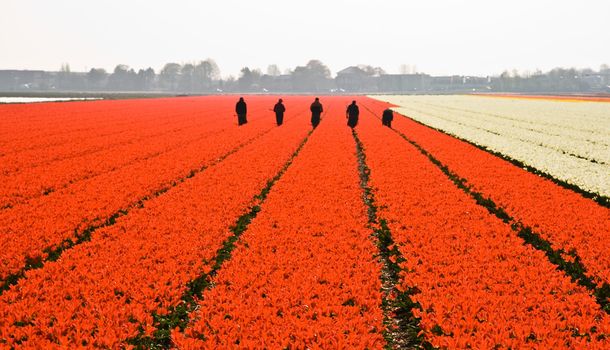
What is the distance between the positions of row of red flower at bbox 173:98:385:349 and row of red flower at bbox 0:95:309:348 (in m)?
0.61

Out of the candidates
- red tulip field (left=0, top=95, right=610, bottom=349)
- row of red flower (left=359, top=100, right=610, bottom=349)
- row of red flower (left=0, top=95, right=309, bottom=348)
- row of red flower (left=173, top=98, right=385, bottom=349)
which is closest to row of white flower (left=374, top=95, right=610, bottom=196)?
red tulip field (left=0, top=95, right=610, bottom=349)

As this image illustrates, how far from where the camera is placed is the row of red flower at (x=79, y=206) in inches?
340

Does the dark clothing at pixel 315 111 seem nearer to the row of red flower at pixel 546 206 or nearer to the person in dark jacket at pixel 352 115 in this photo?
the person in dark jacket at pixel 352 115

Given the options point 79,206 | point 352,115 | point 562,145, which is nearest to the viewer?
point 79,206

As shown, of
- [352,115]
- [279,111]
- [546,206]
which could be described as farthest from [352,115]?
[546,206]

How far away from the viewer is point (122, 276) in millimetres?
7305

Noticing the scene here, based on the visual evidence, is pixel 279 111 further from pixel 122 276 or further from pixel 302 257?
pixel 122 276

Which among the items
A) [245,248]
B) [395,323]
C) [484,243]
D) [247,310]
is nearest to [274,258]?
[245,248]

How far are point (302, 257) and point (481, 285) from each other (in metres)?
2.90

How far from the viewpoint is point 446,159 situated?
19547mm

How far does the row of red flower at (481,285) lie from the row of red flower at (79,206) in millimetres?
6324

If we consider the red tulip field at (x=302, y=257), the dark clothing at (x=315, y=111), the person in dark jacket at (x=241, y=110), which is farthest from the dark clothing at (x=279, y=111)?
the red tulip field at (x=302, y=257)

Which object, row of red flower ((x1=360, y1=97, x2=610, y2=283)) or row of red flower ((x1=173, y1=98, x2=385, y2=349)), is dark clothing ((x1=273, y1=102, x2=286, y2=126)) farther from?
row of red flower ((x1=173, y1=98, x2=385, y2=349))

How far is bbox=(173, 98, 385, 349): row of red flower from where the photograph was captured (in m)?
5.67
